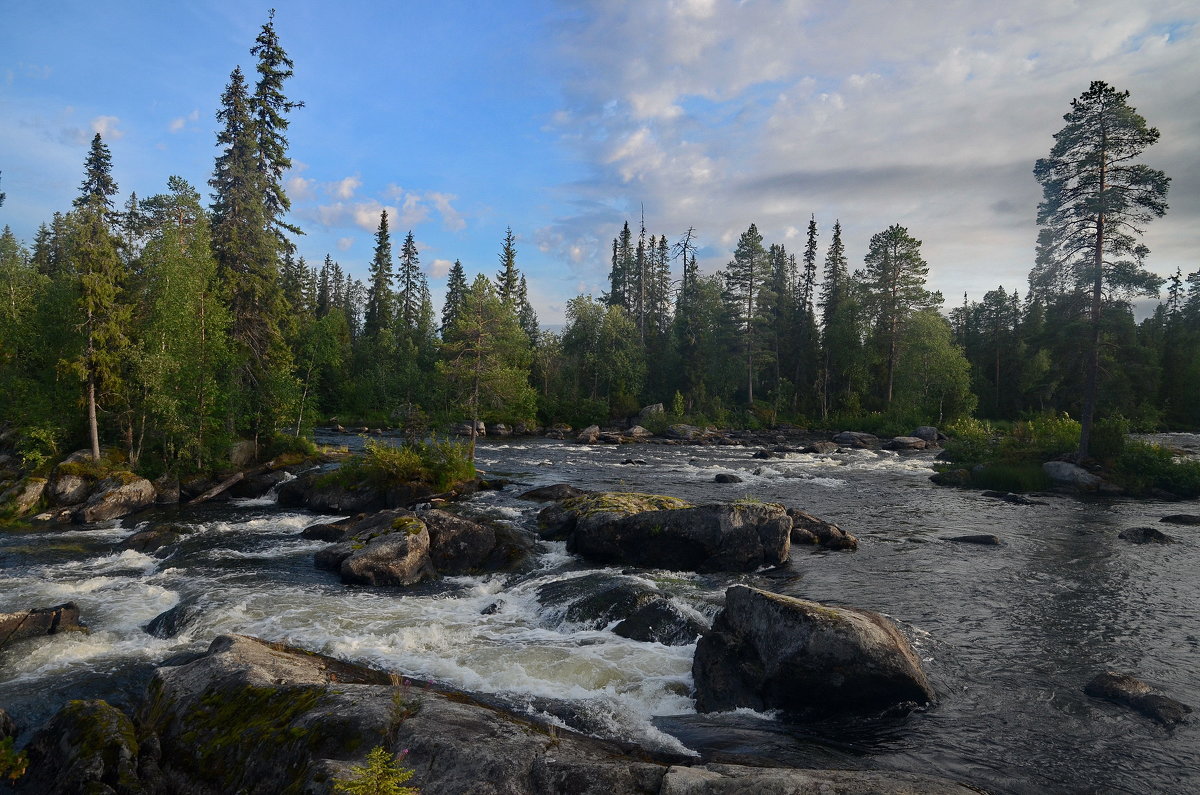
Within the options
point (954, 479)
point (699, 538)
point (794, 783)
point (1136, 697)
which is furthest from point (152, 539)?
point (954, 479)

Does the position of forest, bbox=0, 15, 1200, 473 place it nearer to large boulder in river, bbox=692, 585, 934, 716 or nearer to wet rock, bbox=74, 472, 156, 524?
wet rock, bbox=74, 472, 156, 524

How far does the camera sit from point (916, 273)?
61.6 meters

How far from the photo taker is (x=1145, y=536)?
1878cm

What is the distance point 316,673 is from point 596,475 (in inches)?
984

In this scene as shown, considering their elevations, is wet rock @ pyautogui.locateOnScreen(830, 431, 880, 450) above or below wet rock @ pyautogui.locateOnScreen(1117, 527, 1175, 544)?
above

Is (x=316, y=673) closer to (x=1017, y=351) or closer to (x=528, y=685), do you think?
(x=528, y=685)

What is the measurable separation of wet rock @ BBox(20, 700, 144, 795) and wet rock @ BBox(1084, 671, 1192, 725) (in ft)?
41.6

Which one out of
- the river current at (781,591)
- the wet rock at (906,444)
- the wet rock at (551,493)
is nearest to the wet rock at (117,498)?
the river current at (781,591)

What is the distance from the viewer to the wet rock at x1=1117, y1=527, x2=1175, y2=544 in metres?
18.6

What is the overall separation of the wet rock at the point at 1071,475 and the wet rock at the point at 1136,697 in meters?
22.4

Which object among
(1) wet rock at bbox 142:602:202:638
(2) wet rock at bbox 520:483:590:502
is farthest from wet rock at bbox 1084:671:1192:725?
(2) wet rock at bbox 520:483:590:502

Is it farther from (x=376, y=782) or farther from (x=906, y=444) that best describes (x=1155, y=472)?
(x=376, y=782)

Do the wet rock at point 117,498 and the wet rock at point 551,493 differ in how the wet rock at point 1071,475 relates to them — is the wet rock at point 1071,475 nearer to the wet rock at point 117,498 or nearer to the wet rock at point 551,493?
the wet rock at point 551,493

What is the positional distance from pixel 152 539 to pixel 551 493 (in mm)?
13341
